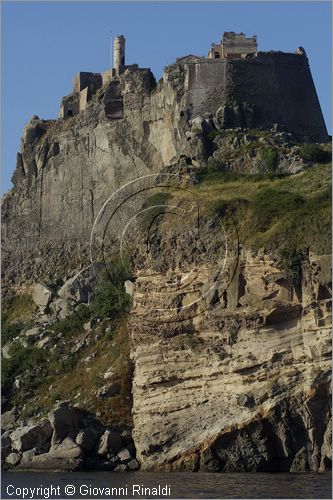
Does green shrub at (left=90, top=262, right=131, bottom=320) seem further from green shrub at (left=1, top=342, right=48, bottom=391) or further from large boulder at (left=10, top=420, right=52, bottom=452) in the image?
large boulder at (left=10, top=420, right=52, bottom=452)

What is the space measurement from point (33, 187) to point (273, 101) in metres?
11.4

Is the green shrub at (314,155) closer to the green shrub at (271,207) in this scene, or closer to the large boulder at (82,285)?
the green shrub at (271,207)

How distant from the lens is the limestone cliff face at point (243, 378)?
2454 inches

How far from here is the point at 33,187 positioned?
8794 centimetres

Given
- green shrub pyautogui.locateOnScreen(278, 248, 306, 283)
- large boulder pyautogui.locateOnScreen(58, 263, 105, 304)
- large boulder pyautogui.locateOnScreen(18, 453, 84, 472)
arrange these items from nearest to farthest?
green shrub pyautogui.locateOnScreen(278, 248, 306, 283)
large boulder pyautogui.locateOnScreen(18, 453, 84, 472)
large boulder pyautogui.locateOnScreen(58, 263, 105, 304)

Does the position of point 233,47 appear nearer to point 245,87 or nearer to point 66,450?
point 245,87

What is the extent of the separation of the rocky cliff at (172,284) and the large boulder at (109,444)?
7 cm

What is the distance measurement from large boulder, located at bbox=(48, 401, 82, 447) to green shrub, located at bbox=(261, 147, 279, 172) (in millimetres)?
12213

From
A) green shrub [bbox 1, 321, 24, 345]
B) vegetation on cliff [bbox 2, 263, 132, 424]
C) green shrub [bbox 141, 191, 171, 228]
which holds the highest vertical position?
green shrub [bbox 141, 191, 171, 228]

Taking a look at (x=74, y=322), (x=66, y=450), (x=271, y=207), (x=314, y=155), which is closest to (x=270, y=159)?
(x=314, y=155)

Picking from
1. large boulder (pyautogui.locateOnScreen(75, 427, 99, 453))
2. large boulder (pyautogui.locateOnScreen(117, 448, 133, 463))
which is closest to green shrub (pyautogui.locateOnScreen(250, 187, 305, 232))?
large boulder (pyautogui.locateOnScreen(117, 448, 133, 463))

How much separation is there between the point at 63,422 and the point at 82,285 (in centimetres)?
1315

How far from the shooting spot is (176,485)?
5991 centimetres

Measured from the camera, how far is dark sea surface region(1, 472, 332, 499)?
189ft
